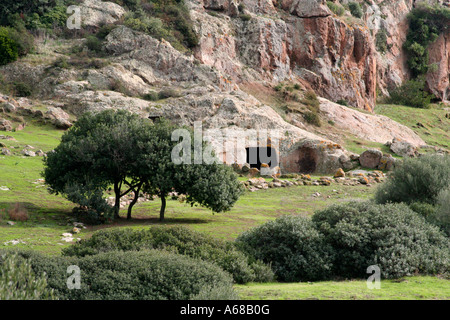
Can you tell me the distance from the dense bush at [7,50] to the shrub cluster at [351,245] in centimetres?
3787

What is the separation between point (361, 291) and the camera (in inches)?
349

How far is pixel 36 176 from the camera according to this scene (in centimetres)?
2283

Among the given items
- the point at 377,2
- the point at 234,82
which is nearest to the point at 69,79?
the point at 234,82

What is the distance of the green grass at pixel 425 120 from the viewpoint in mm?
57766

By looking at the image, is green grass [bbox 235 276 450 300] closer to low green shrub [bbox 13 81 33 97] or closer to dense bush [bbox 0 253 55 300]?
dense bush [bbox 0 253 55 300]

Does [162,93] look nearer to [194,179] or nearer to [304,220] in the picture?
[194,179]

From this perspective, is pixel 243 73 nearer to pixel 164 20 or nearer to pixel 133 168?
pixel 164 20

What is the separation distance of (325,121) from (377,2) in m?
44.1

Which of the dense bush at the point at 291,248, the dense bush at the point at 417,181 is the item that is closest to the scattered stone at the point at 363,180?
the dense bush at the point at 417,181

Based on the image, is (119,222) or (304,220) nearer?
(304,220)

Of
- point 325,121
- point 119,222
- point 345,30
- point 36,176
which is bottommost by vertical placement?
point 119,222

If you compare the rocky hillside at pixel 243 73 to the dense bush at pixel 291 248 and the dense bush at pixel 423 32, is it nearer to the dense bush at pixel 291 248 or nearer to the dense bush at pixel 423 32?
the dense bush at pixel 423 32

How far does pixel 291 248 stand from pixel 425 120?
58.4 m
